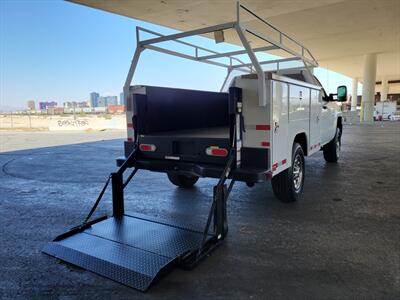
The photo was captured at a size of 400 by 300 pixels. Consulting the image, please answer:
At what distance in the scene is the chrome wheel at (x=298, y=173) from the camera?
16.1 ft

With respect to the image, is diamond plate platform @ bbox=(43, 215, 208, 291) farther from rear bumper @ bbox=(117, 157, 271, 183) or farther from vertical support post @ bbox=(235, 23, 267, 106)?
vertical support post @ bbox=(235, 23, 267, 106)

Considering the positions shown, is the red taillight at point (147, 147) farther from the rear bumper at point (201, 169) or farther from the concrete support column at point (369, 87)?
the concrete support column at point (369, 87)

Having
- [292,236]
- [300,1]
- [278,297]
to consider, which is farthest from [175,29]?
[278,297]

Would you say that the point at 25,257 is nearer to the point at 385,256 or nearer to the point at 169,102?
the point at 169,102

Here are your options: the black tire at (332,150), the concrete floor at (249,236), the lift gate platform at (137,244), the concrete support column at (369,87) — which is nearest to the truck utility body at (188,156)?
the lift gate platform at (137,244)

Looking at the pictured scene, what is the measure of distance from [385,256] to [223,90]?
438cm

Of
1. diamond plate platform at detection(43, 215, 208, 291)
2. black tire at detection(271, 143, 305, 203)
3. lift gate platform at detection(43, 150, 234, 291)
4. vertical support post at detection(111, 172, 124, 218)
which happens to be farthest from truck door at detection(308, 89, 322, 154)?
vertical support post at detection(111, 172, 124, 218)

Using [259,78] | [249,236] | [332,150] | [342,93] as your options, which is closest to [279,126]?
[259,78]

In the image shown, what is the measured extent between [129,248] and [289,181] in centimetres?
245

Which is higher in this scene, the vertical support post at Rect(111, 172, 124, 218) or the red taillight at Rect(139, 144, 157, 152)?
the red taillight at Rect(139, 144, 157, 152)

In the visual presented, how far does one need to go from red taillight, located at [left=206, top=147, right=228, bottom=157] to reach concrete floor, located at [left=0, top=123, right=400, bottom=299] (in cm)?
92

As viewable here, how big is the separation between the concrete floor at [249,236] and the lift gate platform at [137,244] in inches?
3.7

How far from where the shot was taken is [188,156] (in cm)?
399

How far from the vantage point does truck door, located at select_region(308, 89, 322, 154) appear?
5.35 metres
